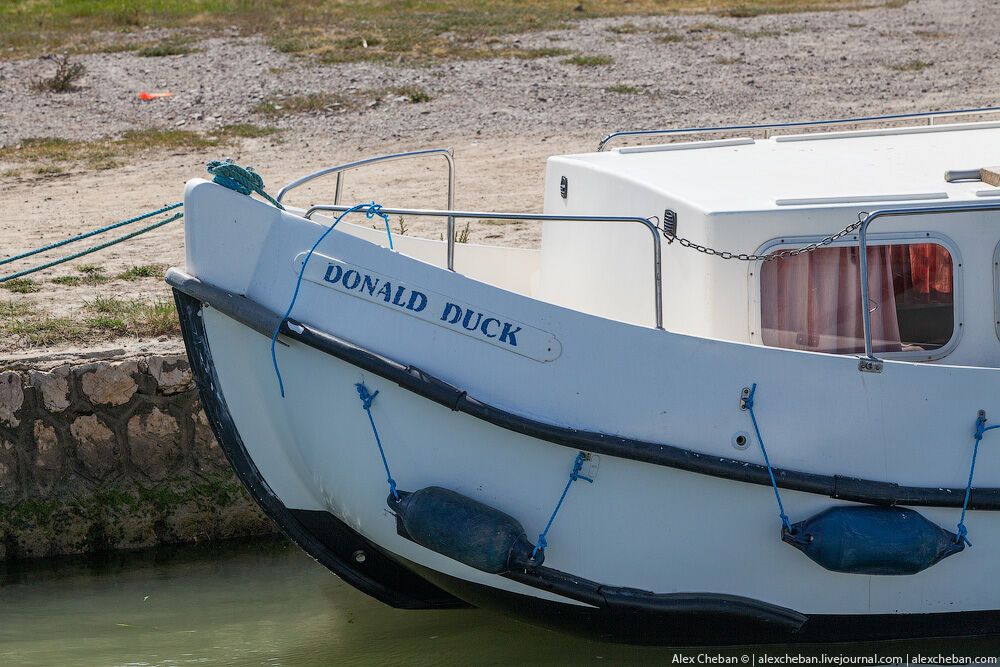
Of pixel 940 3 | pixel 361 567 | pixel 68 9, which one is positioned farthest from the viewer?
pixel 68 9

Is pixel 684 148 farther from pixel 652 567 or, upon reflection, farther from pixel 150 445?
pixel 150 445

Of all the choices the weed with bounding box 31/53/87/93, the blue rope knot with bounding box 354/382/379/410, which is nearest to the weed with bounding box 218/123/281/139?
the weed with bounding box 31/53/87/93

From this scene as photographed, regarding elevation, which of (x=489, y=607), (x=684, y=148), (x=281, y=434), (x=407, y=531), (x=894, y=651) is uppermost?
(x=684, y=148)

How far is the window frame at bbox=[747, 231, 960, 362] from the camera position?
4566 millimetres

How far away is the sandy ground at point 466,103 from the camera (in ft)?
35.3

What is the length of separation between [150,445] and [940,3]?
21211 millimetres

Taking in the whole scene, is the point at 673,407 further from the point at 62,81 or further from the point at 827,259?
the point at 62,81

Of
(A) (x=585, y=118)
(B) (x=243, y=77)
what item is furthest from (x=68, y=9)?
(A) (x=585, y=118)

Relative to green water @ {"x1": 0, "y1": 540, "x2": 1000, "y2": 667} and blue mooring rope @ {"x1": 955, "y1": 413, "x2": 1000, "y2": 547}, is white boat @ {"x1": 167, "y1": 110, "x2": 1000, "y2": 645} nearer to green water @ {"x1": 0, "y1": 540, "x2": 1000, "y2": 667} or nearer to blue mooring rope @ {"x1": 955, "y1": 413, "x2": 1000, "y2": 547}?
blue mooring rope @ {"x1": 955, "y1": 413, "x2": 1000, "y2": 547}

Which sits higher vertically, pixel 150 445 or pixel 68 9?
pixel 68 9

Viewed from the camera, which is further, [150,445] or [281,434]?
[150,445]

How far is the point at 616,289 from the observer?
5316 mm

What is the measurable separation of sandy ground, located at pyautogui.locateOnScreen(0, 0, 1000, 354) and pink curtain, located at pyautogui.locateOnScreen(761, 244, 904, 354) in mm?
4662

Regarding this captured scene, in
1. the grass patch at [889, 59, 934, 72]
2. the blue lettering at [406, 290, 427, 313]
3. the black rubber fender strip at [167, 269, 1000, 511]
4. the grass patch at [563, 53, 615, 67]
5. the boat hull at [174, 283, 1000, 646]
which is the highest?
the grass patch at [563, 53, 615, 67]
